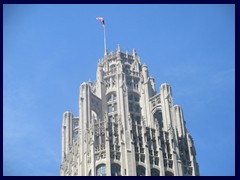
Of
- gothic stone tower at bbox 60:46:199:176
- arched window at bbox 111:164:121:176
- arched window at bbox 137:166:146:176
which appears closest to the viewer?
arched window at bbox 111:164:121:176

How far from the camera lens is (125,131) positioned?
9781cm

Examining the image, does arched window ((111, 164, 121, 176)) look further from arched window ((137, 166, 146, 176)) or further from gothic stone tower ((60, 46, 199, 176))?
arched window ((137, 166, 146, 176))

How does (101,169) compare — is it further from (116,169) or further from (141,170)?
(141,170)

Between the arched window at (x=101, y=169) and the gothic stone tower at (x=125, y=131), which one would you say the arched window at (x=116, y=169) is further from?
the arched window at (x=101, y=169)

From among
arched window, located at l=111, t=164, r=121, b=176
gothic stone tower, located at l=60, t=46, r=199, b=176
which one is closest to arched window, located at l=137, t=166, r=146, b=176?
gothic stone tower, located at l=60, t=46, r=199, b=176

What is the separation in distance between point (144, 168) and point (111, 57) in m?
36.2

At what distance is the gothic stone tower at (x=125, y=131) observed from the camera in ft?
307

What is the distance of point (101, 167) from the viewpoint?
92.4 meters

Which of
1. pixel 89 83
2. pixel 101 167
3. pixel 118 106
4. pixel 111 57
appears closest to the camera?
pixel 101 167

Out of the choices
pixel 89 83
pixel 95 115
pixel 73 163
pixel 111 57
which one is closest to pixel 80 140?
pixel 73 163

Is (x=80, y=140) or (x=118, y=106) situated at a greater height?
(x=118, y=106)

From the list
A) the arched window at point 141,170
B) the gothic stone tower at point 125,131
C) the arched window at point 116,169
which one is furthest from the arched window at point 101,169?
the arched window at point 141,170

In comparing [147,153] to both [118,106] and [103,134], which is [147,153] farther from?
[118,106]

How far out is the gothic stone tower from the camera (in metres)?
93.6
